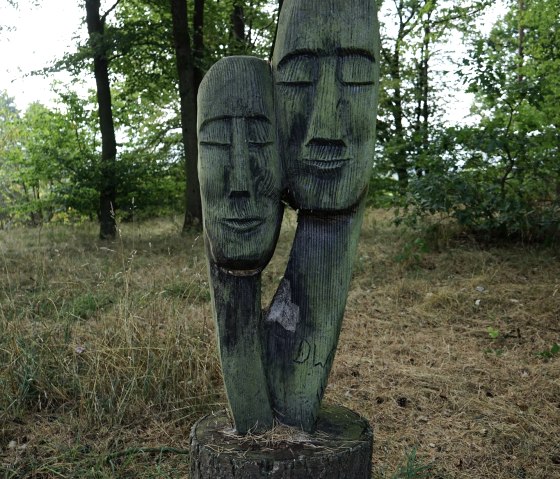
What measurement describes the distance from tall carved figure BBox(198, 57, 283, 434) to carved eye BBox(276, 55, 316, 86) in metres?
0.09

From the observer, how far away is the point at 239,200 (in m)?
2.20

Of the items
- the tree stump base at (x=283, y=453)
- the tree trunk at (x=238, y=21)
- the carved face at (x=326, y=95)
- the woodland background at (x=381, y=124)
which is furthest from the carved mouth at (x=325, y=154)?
the tree trunk at (x=238, y=21)

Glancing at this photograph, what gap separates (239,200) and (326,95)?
0.52m

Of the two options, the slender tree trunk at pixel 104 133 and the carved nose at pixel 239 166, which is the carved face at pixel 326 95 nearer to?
the carved nose at pixel 239 166

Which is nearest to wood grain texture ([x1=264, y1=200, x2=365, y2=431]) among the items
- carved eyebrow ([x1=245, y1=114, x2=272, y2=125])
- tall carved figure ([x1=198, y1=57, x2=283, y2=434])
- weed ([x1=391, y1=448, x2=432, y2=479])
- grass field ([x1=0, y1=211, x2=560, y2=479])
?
tall carved figure ([x1=198, y1=57, x2=283, y2=434])

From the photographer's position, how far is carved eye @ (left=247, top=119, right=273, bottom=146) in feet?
7.27

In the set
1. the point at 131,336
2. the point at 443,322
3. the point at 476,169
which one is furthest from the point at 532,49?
the point at 131,336

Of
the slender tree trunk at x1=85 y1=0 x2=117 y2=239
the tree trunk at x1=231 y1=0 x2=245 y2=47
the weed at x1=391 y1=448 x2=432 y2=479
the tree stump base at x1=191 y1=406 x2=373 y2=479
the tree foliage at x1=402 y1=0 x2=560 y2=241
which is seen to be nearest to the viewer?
the tree stump base at x1=191 y1=406 x2=373 y2=479

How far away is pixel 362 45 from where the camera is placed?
2.23 metres

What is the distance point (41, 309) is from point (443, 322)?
3762 millimetres

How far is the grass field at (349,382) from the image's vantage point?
3.48m

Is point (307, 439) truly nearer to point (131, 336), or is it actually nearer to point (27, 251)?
point (131, 336)

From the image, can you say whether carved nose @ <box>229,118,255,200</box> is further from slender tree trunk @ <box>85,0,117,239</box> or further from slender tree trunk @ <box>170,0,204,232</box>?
slender tree trunk @ <box>85,0,117,239</box>

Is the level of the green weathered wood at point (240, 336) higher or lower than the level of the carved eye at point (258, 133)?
lower
